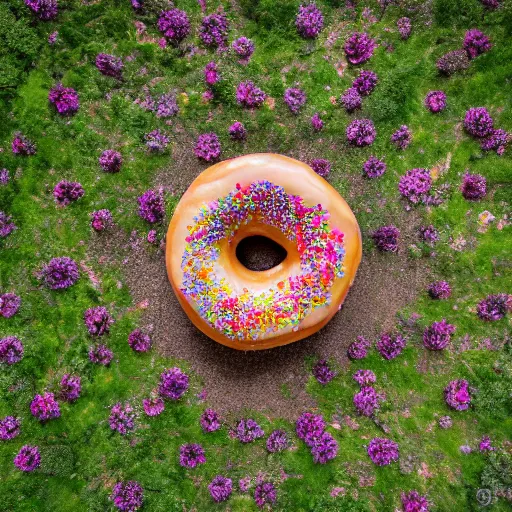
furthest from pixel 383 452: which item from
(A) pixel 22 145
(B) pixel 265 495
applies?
(A) pixel 22 145

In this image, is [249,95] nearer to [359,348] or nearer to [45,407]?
[359,348]

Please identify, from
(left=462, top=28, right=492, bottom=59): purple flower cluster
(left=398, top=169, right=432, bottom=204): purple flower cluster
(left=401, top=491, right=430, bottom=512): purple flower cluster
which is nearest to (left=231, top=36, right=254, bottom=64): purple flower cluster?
(left=398, top=169, right=432, bottom=204): purple flower cluster

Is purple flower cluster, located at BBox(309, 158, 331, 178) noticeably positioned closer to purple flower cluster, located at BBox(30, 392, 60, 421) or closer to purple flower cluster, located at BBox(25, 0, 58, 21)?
purple flower cluster, located at BBox(25, 0, 58, 21)

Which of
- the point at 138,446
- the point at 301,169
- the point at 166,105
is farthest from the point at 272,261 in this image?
the point at 138,446

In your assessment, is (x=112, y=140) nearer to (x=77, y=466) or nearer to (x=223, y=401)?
(x=223, y=401)

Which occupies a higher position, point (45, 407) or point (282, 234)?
point (282, 234)

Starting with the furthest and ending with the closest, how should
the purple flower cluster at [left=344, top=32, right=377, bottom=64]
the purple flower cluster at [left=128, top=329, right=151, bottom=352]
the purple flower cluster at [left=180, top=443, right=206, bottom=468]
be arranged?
1. the purple flower cluster at [left=344, top=32, right=377, bottom=64]
2. the purple flower cluster at [left=128, top=329, right=151, bottom=352]
3. the purple flower cluster at [left=180, top=443, right=206, bottom=468]
